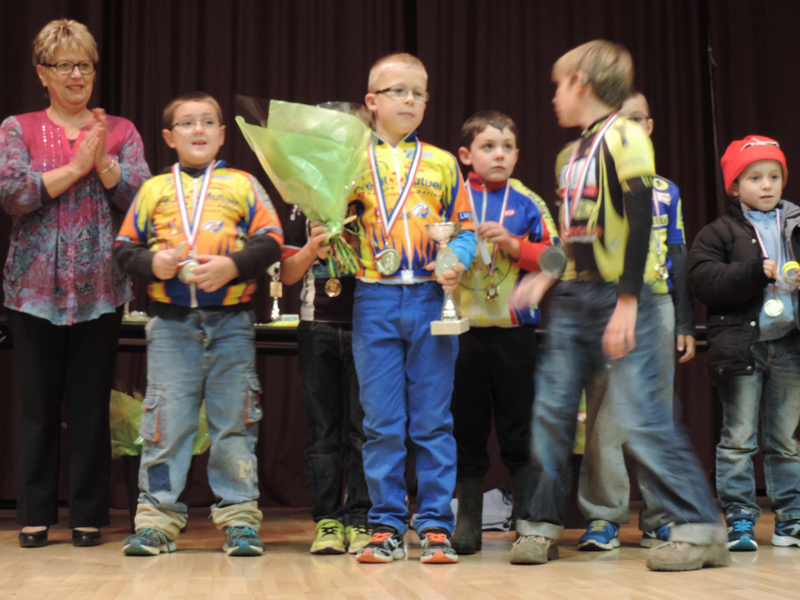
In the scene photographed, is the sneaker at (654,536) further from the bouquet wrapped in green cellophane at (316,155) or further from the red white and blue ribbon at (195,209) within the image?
the red white and blue ribbon at (195,209)

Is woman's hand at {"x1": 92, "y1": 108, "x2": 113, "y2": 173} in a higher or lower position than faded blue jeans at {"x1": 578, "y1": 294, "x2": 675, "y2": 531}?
higher

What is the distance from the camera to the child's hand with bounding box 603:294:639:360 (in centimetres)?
225

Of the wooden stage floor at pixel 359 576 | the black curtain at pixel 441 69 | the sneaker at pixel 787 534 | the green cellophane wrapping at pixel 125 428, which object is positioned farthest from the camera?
the black curtain at pixel 441 69

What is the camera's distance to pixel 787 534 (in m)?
2.95

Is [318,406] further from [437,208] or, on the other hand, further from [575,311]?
[575,311]

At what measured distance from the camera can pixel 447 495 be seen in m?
2.62

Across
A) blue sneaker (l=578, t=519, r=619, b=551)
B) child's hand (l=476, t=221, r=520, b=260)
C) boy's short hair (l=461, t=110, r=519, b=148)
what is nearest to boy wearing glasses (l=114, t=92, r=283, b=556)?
child's hand (l=476, t=221, r=520, b=260)

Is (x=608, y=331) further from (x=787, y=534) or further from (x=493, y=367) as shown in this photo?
(x=787, y=534)

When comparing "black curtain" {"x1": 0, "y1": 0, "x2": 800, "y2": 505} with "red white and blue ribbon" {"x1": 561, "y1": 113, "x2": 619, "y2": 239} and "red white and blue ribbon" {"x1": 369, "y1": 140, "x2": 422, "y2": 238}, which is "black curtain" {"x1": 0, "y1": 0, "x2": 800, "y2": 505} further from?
"red white and blue ribbon" {"x1": 561, "y1": 113, "x2": 619, "y2": 239}

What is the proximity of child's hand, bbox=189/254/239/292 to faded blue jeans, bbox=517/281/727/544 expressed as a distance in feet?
3.39

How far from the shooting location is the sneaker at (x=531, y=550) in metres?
2.49

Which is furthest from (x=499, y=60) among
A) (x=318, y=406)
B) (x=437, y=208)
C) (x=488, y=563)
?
(x=488, y=563)

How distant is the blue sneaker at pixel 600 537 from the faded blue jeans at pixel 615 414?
0.44 meters

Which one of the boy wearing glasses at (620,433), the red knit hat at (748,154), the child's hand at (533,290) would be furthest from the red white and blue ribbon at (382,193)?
the red knit hat at (748,154)
